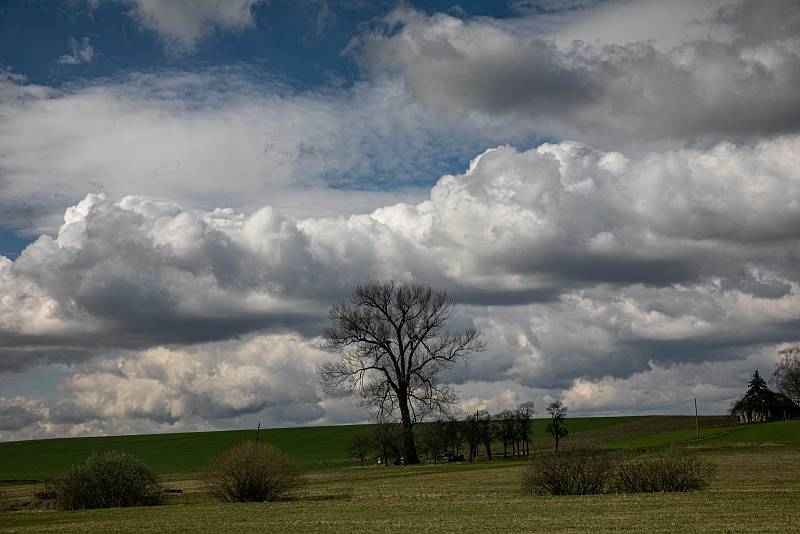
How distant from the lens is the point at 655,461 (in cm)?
3425

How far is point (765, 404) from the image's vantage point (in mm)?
131000

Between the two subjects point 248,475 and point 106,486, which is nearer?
point 248,475

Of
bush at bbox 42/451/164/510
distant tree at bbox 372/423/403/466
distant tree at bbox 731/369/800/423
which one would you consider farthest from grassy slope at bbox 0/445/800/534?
distant tree at bbox 731/369/800/423

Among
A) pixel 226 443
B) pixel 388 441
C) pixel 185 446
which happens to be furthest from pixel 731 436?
pixel 185 446

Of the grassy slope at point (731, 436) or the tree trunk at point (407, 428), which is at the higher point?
the tree trunk at point (407, 428)

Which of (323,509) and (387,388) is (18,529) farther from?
(387,388)

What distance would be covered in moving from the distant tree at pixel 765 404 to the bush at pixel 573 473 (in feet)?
358

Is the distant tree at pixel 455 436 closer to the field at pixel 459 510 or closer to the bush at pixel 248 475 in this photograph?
the field at pixel 459 510

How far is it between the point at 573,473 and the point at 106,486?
72.0 ft

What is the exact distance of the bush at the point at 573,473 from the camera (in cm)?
3422

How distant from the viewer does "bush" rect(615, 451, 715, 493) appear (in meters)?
33.2

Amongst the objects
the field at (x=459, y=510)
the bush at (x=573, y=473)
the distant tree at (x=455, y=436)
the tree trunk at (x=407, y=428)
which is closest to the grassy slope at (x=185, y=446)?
the distant tree at (x=455, y=436)

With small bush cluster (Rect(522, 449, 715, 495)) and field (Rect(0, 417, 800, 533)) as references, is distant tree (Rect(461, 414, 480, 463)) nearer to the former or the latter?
field (Rect(0, 417, 800, 533))

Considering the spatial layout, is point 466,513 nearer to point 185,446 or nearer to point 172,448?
point 172,448
